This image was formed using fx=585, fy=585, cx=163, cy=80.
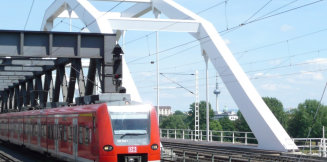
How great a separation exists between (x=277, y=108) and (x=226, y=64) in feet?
301

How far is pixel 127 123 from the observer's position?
18.1 m

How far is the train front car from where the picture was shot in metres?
17.5

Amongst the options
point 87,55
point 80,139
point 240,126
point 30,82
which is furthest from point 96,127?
point 240,126

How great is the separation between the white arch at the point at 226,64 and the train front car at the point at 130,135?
15635 millimetres

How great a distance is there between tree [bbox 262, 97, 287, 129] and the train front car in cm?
10342

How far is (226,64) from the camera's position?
1467 inches

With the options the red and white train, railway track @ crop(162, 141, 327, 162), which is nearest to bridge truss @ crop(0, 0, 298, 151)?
railway track @ crop(162, 141, 327, 162)

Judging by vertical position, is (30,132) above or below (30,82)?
below

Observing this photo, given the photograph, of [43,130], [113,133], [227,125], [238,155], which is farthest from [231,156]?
[227,125]

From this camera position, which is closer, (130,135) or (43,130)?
(130,135)

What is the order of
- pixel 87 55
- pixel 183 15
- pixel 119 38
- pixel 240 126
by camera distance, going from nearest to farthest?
pixel 87 55 → pixel 183 15 → pixel 119 38 → pixel 240 126

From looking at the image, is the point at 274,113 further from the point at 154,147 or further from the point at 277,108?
the point at 154,147

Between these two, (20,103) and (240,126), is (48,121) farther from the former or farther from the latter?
(240,126)

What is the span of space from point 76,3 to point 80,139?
26022 mm
